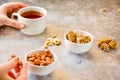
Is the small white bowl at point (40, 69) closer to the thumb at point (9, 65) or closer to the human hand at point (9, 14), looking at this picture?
the thumb at point (9, 65)

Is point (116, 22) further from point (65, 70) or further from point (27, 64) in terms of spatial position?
point (27, 64)

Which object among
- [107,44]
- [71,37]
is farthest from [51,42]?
[107,44]

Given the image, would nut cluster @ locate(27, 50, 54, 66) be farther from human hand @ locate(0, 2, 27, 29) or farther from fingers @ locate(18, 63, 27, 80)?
human hand @ locate(0, 2, 27, 29)

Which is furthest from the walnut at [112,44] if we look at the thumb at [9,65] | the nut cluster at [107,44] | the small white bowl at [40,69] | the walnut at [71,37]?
the thumb at [9,65]

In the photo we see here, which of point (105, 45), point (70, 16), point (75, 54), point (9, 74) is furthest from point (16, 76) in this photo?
point (70, 16)

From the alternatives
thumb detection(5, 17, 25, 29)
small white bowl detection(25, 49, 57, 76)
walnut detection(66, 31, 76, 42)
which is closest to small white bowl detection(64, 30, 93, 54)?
walnut detection(66, 31, 76, 42)

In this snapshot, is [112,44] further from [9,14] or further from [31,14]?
[9,14]
